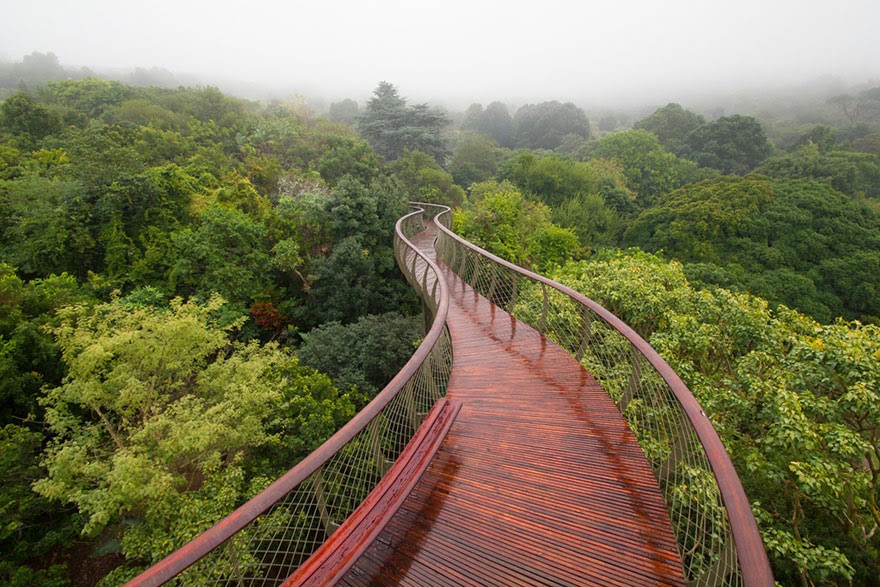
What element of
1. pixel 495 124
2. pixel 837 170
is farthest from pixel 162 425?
pixel 495 124

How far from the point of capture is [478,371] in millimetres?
4570

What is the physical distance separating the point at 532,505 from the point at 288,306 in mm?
12382

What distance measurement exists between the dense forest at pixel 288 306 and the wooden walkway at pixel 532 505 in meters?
2.13

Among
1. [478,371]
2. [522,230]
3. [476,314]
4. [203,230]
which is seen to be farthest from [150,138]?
[478,371]

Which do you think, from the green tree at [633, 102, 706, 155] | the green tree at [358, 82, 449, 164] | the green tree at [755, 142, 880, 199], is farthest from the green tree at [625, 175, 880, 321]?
the green tree at [633, 102, 706, 155]

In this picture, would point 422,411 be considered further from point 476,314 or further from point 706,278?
point 706,278

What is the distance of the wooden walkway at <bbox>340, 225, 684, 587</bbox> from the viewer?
7.06 feet

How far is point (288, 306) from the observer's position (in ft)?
43.8

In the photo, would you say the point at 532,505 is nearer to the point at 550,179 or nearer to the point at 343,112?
the point at 550,179

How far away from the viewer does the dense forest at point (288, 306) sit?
465 cm

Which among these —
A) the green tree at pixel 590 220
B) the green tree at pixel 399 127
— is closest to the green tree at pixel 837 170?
the green tree at pixel 590 220

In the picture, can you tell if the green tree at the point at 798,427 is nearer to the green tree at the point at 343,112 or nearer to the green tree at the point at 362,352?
the green tree at the point at 362,352

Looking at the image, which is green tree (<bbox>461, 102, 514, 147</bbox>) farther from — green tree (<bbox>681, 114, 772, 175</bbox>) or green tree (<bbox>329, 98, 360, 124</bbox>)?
green tree (<bbox>681, 114, 772, 175</bbox>)

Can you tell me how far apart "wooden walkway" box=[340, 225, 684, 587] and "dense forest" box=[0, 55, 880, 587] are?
6.99 feet
